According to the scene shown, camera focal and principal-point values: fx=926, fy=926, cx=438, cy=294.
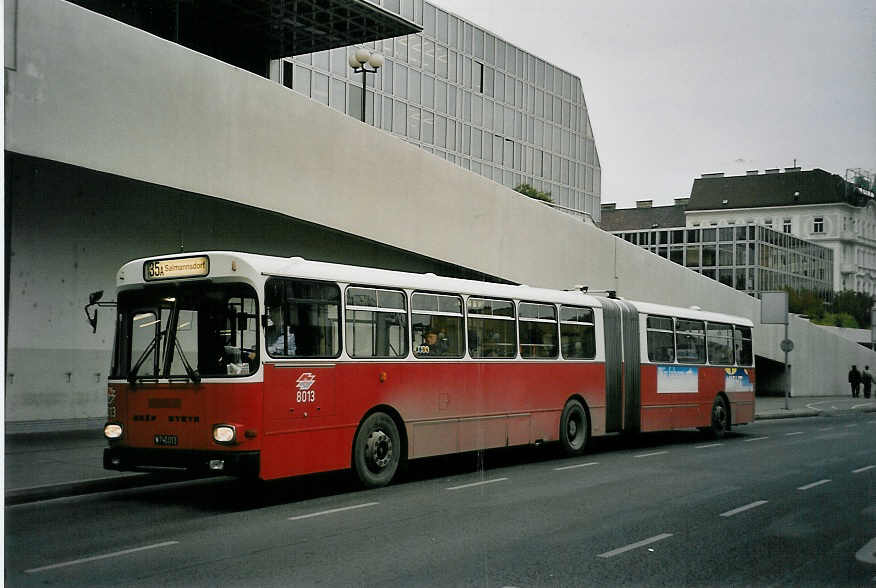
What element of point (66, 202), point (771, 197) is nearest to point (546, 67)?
point (771, 197)

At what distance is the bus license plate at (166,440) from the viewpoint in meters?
10.8

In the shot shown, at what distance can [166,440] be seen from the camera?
10859mm

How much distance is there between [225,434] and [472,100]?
28.8m

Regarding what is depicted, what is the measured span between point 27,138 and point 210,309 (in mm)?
5969

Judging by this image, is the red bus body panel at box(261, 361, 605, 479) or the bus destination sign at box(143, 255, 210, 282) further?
the red bus body panel at box(261, 361, 605, 479)

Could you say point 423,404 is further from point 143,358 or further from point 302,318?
point 143,358

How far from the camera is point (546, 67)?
16.8 m

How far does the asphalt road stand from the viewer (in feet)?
24.5

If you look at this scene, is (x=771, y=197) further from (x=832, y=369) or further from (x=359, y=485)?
(x=832, y=369)

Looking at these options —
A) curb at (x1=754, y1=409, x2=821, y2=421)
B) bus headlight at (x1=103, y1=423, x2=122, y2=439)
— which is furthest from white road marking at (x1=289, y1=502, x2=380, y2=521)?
curb at (x1=754, y1=409, x2=821, y2=421)

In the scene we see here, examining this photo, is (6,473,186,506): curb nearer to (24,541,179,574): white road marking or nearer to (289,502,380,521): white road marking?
(289,502,380,521): white road marking

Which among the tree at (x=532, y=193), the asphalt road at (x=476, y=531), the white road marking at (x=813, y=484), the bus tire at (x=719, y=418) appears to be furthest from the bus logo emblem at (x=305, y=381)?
the tree at (x=532, y=193)

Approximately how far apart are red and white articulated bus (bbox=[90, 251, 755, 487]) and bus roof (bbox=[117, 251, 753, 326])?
0.09 ft

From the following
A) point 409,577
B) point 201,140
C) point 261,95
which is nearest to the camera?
point 409,577
